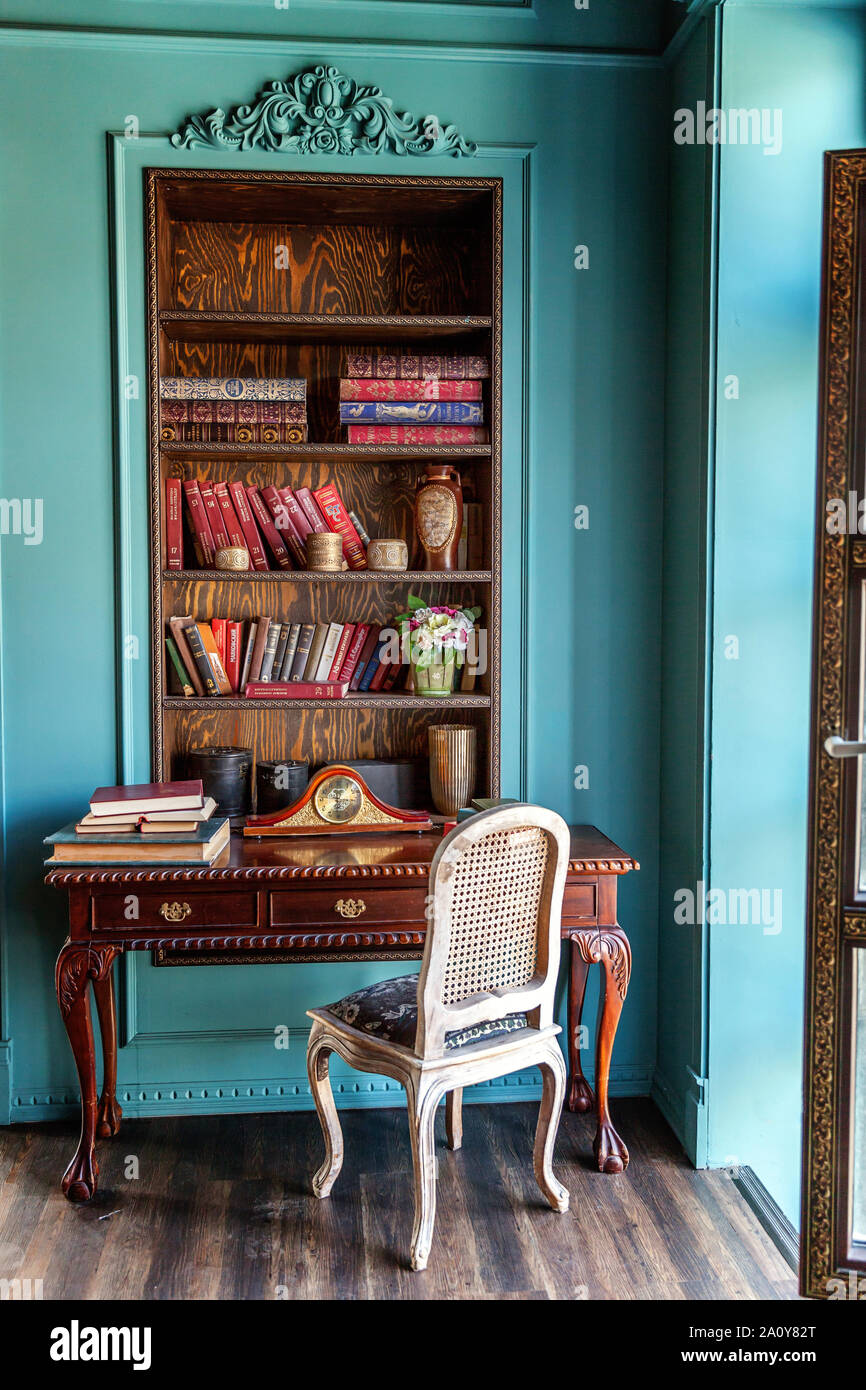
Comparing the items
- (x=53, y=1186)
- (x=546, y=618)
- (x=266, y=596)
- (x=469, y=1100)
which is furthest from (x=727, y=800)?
(x=53, y=1186)

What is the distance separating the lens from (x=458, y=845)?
2.06 meters

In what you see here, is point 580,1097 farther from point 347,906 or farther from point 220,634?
point 220,634

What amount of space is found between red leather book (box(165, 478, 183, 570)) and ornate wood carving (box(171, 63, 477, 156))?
0.92m

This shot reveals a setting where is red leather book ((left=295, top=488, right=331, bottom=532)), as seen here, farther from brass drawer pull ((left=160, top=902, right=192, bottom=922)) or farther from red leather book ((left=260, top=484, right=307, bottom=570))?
brass drawer pull ((left=160, top=902, right=192, bottom=922))

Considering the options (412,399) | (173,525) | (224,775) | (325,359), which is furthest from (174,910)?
Answer: (325,359)

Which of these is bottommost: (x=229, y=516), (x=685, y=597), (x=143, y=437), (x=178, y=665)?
(x=178, y=665)

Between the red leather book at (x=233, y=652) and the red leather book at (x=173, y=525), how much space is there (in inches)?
9.0

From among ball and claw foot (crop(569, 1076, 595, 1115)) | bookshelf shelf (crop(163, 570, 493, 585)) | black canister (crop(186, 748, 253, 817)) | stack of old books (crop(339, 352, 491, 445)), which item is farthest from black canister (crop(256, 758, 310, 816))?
ball and claw foot (crop(569, 1076, 595, 1115))

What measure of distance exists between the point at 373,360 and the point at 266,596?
0.76m

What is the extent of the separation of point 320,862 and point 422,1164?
0.75m

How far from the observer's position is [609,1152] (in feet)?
8.53

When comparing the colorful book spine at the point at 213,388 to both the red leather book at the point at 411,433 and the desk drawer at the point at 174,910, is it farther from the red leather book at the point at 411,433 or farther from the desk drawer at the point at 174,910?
the desk drawer at the point at 174,910

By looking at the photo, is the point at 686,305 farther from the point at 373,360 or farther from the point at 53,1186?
the point at 53,1186

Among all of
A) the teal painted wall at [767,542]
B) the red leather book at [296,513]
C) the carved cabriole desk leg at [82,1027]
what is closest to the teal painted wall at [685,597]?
the teal painted wall at [767,542]
